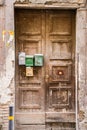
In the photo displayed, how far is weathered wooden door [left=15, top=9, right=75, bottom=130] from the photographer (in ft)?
34.6

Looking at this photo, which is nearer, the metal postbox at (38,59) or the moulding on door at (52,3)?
the moulding on door at (52,3)

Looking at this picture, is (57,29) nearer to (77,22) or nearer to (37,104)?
(77,22)

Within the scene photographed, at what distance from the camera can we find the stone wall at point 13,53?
1009 cm

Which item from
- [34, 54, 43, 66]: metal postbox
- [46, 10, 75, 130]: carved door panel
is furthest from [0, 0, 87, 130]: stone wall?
[34, 54, 43, 66]: metal postbox

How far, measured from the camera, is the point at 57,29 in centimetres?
1058

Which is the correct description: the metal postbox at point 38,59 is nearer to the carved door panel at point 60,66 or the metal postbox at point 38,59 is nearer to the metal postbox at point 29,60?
the metal postbox at point 29,60

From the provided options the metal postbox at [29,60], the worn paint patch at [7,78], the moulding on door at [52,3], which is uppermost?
the moulding on door at [52,3]

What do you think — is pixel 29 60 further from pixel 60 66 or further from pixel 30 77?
pixel 60 66

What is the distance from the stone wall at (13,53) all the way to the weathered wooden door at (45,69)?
0.38 m

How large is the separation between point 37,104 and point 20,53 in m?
1.28

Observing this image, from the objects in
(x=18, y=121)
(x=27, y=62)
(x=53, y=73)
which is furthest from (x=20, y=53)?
(x=18, y=121)

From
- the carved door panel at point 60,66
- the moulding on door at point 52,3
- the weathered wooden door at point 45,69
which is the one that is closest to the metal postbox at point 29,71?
the weathered wooden door at point 45,69

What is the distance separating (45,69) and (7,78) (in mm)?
1006

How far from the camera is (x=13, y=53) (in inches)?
398
